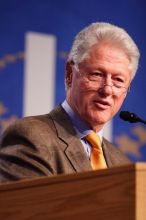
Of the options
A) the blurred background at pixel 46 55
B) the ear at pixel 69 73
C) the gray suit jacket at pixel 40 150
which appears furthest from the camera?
the blurred background at pixel 46 55

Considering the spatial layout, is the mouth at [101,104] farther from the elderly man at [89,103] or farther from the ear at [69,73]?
the ear at [69,73]

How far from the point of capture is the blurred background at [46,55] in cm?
377

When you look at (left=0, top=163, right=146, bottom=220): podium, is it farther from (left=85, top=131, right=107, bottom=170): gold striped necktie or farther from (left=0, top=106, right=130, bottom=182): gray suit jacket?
(left=85, top=131, right=107, bottom=170): gold striped necktie

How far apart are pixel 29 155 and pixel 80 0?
64.0 inches

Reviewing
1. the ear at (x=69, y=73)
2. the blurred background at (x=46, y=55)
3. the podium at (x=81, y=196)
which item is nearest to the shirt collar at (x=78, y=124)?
the ear at (x=69, y=73)

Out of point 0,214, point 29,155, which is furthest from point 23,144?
point 0,214

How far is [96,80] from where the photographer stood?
2.90 m

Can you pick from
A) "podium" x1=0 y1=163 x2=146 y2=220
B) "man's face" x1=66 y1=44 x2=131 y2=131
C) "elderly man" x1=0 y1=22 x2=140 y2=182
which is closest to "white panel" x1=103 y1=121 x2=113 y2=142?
"elderly man" x1=0 y1=22 x2=140 y2=182

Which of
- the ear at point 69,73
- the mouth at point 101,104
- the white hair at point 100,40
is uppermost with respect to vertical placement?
the white hair at point 100,40

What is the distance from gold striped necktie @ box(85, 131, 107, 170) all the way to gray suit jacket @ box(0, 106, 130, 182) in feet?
0.28

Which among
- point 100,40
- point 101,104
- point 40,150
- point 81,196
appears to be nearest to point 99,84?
point 101,104

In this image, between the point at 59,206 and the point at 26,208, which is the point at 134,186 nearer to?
the point at 59,206

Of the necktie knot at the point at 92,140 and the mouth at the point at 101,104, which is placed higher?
the mouth at the point at 101,104

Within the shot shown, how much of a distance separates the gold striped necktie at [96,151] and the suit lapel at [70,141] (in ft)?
0.27
